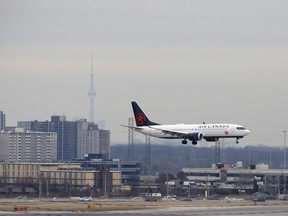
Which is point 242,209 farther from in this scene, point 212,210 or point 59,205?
point 59,205

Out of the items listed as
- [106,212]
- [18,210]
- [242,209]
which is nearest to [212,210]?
[242,209]

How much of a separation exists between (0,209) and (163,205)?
105 ft

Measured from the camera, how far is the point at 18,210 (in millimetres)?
158875

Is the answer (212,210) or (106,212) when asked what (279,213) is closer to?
(212,210)

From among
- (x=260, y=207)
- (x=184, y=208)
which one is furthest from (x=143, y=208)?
(x=260, y=207)

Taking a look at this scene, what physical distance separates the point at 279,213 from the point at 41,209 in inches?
1321

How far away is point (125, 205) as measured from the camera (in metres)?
181

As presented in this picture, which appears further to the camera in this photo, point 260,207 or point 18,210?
point 260,207

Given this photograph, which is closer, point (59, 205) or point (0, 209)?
point (0, 209)

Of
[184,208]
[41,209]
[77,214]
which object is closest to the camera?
[77,214]

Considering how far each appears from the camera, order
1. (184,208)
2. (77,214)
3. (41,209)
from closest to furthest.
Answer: (77,214) → (41,209) → (184,208)

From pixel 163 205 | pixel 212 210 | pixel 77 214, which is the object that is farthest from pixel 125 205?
pixel 77 214

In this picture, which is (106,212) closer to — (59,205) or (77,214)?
(77,214)

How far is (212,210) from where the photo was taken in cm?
16675
